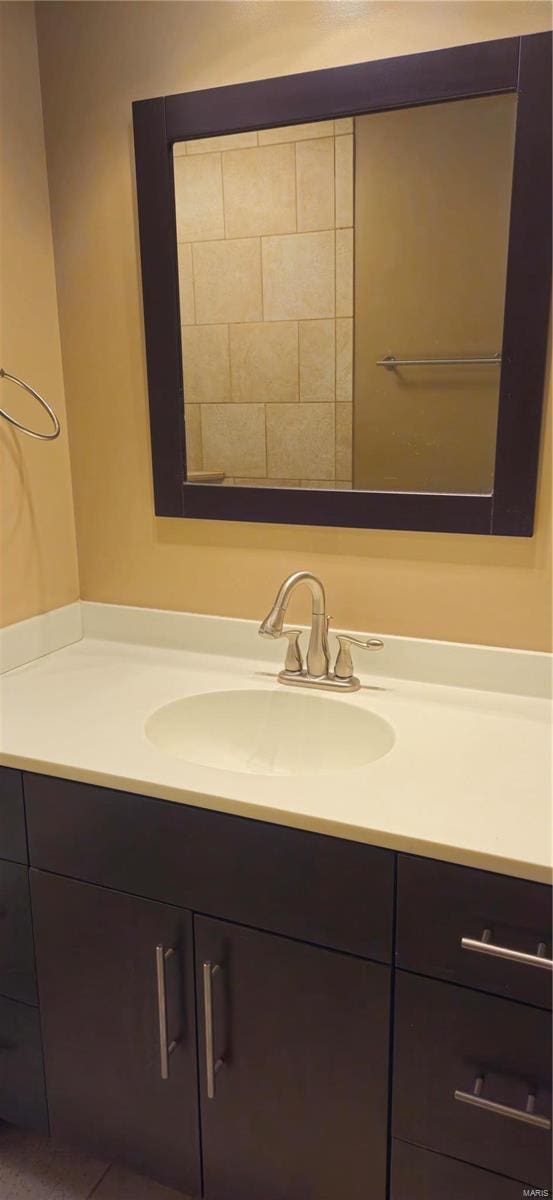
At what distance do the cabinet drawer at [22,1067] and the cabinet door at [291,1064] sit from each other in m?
0.32

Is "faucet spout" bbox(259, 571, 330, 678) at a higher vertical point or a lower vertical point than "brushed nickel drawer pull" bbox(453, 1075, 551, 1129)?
higher

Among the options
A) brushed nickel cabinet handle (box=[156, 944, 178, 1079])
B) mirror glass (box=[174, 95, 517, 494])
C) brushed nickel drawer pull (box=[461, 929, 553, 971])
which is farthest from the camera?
mirror glass (box=[174, 95, 517, 494])

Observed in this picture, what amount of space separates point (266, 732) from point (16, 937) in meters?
0.53

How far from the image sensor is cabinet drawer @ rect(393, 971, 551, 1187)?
920 mm

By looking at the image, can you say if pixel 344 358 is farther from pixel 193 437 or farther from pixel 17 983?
pixel 17 983

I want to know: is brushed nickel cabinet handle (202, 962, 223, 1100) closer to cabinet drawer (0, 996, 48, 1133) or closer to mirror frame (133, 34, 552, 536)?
cabinet drawer (0, 996, 48, 1133)

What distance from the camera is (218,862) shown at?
1.05 metres

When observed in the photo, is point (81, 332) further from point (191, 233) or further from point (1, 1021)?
point (1, 1021)

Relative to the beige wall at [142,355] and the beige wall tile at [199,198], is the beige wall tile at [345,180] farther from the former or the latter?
the beige wall tile at [199,198]

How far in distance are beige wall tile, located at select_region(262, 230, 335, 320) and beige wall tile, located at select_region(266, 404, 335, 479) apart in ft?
0.54

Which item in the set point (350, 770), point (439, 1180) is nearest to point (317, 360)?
point (350, 770)

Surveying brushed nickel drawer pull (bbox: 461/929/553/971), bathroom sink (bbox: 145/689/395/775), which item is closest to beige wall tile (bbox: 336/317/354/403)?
bathroom sink (bbox: 145/689/395/775)

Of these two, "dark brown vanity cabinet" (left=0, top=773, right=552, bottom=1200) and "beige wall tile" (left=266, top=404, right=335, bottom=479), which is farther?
"beige wall tile" (left=266, top=404, right=335, bottom=479)

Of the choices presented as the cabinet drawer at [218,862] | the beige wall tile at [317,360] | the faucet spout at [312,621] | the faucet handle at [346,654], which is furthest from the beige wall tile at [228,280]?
the cabinet drawer at [218,862]
